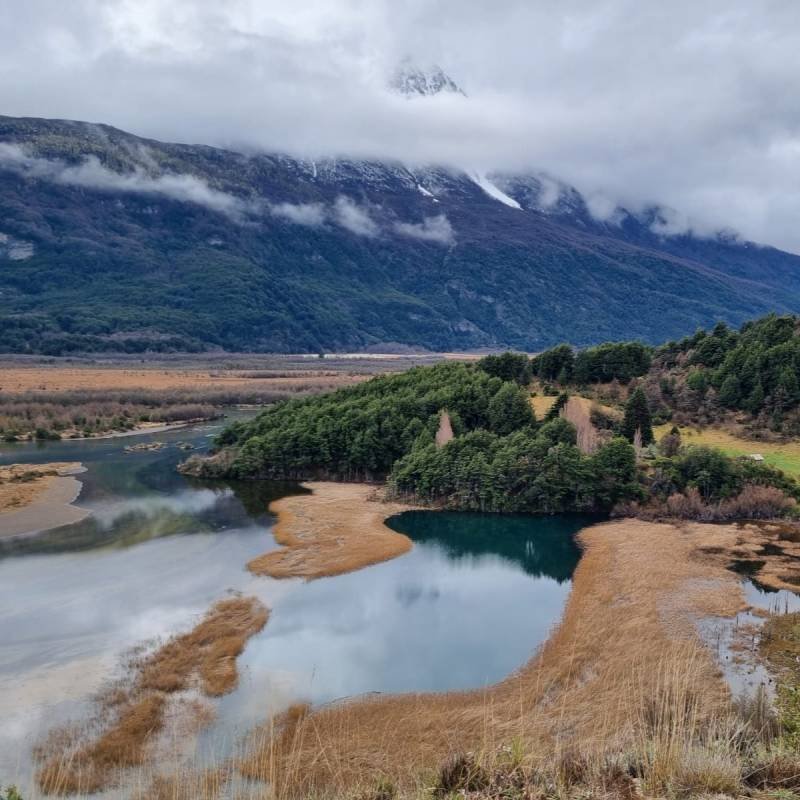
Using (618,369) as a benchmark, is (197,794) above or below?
below

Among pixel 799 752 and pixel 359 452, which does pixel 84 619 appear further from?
pixel 359 452

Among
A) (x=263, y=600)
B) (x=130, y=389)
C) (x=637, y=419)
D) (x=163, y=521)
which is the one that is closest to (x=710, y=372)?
(x=637, y=419)

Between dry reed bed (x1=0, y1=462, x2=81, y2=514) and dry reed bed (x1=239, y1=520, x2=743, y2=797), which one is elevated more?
dry reed bed (x1=239, y1=520, x2=743, y2=797)

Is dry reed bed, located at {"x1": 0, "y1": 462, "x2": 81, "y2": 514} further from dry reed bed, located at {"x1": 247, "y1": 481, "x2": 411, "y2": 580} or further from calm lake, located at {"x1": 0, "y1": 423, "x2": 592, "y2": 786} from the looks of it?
dry reed bed, located at {"x1": 247, "y1": 481, "x2": 411, "y2": 580}

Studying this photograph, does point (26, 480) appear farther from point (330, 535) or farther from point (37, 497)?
point (330, 535)

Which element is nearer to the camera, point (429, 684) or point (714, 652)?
point (429, 684)

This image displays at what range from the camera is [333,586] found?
1244 inches

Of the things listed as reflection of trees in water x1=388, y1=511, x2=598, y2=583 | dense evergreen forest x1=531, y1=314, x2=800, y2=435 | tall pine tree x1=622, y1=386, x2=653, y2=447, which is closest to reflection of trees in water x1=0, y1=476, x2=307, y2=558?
reflection of trees in water x1=388, y1=511, x2=598, y2=583

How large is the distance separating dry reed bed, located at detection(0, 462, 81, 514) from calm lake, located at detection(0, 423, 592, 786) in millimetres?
3979

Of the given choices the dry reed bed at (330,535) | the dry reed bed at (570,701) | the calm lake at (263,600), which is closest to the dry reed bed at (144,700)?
the calm lake at (263,600)

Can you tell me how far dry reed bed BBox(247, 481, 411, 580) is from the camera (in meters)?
34.0

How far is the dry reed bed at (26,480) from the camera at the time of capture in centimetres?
4665

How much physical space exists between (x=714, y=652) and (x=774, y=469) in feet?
84.8

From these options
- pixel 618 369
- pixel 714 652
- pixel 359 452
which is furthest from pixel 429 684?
pixel 618 369
